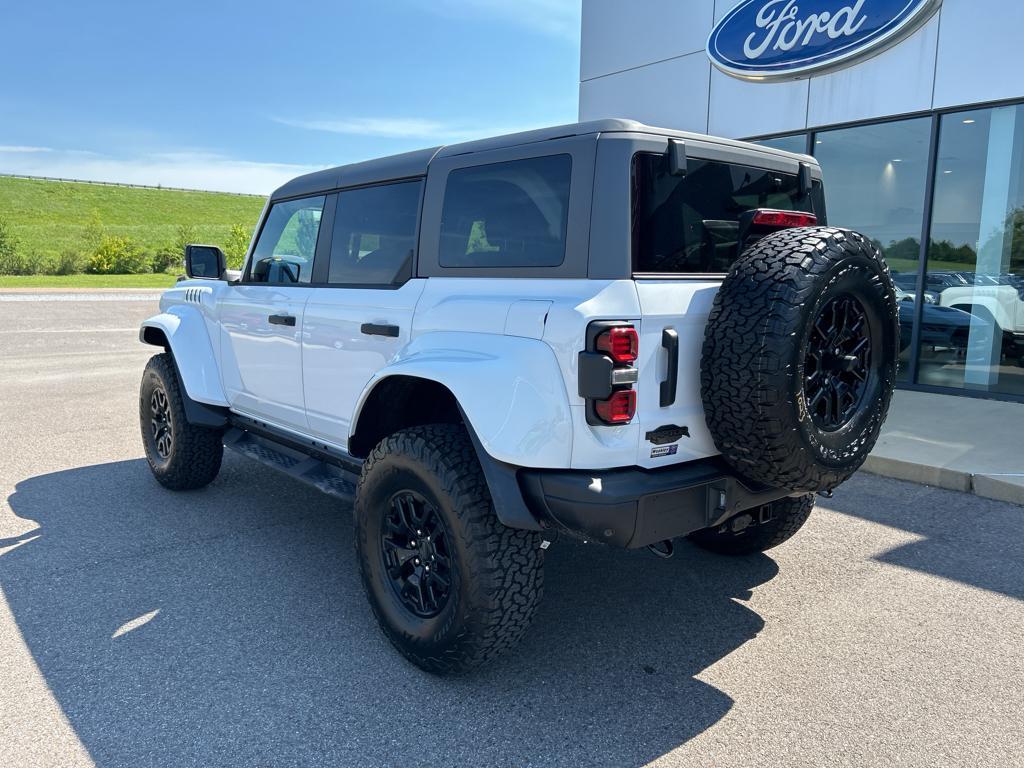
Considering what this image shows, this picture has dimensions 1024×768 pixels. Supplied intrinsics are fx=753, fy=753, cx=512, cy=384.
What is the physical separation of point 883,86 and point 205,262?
7563mm

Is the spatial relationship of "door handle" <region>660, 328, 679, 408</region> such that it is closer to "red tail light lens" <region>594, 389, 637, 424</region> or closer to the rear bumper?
"red tail light lens" <region>594, 389, 637, 424</region>

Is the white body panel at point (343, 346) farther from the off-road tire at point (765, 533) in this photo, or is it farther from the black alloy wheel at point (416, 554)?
the off-road tire at point (765, 533)

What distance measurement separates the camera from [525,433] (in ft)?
8.36

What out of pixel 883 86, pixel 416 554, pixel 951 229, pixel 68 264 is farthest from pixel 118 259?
pixel 416 554

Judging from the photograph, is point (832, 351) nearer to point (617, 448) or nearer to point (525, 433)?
point (617, 448)

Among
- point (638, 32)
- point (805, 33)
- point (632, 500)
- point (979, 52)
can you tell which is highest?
point (638, 32)

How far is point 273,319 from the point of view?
407cm

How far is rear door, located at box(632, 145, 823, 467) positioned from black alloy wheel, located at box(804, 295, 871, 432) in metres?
0.39

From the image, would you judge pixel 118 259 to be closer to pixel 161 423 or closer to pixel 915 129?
pixel 161 423

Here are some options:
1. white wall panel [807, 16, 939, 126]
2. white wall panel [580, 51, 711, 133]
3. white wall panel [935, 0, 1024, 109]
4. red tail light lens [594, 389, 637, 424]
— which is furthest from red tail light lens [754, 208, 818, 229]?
white wall panel [580, 51, 711, 133]

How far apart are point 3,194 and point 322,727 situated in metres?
99.1

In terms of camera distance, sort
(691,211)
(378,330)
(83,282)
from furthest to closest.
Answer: (83,282)
(378,330)
(691,211)

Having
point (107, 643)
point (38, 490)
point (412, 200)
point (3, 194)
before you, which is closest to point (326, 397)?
point (412, 200)

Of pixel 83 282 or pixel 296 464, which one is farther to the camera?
pixel 83 282
